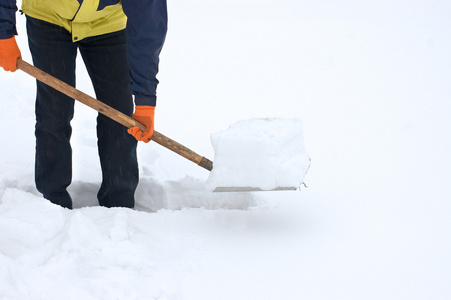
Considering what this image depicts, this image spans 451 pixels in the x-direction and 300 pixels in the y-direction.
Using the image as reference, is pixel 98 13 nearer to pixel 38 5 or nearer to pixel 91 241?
pixel 38 5

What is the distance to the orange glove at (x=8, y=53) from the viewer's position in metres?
2.11

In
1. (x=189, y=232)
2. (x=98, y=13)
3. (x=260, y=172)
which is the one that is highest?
(x=98, y=13)

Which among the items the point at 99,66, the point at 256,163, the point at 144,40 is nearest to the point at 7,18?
the point at 99,66

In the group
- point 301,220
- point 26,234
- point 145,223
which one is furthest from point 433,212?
point 26,234

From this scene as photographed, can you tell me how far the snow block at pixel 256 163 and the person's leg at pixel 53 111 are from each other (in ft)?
2.78

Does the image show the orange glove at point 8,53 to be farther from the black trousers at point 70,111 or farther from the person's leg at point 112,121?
the person's leg at point 112,121

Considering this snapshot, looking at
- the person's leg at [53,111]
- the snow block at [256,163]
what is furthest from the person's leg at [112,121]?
the snow block at [256,163]

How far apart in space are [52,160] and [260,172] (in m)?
1.10

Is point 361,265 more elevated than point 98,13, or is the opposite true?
point 98,13

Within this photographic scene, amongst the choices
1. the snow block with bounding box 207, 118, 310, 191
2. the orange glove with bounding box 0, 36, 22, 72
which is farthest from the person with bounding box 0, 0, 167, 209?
the snow block with bounding box 207, 118, 310, 191

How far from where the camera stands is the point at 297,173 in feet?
6.73

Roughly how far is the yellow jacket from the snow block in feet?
2.59

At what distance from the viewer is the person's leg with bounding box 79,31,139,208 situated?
2410 mm

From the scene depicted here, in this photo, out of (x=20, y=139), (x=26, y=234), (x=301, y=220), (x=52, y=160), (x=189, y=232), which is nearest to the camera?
(x=26, y=234)
